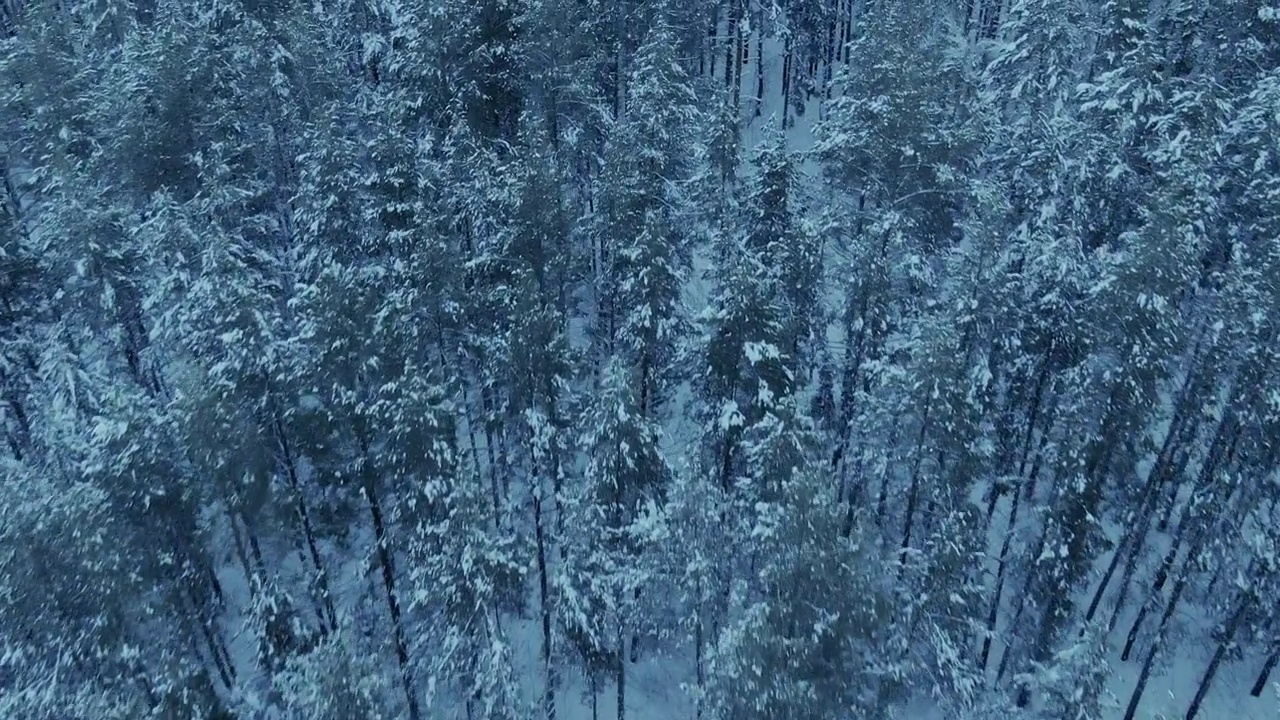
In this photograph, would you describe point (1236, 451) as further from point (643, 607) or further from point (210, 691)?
point (210, 691)

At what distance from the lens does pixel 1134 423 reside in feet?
75.0

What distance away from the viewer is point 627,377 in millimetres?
22047

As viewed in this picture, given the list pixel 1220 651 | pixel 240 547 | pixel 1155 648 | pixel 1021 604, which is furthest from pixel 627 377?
pixel 1220 651

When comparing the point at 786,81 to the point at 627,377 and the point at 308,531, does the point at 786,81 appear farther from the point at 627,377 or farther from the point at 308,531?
the point at 308,531

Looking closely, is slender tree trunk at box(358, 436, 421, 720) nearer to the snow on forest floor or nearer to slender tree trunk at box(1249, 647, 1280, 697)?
the snow on forest floor

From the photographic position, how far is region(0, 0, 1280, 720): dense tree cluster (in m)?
21.1

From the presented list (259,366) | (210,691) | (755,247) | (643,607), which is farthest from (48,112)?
(643,607)

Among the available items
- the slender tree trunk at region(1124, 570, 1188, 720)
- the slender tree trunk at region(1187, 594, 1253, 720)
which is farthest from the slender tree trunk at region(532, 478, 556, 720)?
the slender tree trunk at region(1187, 594, 1253, 720)

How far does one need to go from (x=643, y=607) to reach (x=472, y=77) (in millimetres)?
20603

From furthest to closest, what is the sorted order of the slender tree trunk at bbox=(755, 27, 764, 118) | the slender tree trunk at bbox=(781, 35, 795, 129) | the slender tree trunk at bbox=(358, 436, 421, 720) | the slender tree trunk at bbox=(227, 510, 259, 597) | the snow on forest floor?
the slender tree trunk at bbox=(755, 27, 764, 118), the slender tree trunk at bbox=(781, 35, 795, 129), the snow on forest floor, the slender tree trunk at bbox=(358, 436, 421, 720), the slender tree trunk at bbox=(227, 510, 259, 597)

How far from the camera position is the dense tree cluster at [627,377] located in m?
21.1

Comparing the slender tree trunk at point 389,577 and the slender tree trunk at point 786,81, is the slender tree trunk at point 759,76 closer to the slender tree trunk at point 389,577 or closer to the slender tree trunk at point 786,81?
the slender tree trunk at point 786,81

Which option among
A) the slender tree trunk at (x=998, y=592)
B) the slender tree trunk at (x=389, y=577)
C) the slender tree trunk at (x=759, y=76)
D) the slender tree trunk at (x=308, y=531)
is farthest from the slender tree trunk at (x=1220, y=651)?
the slender tree trunk at (x=759, y=76)

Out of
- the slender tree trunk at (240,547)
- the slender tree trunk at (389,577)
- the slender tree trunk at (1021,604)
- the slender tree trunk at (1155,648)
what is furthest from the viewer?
the slender tree trunk at (1155,648)
